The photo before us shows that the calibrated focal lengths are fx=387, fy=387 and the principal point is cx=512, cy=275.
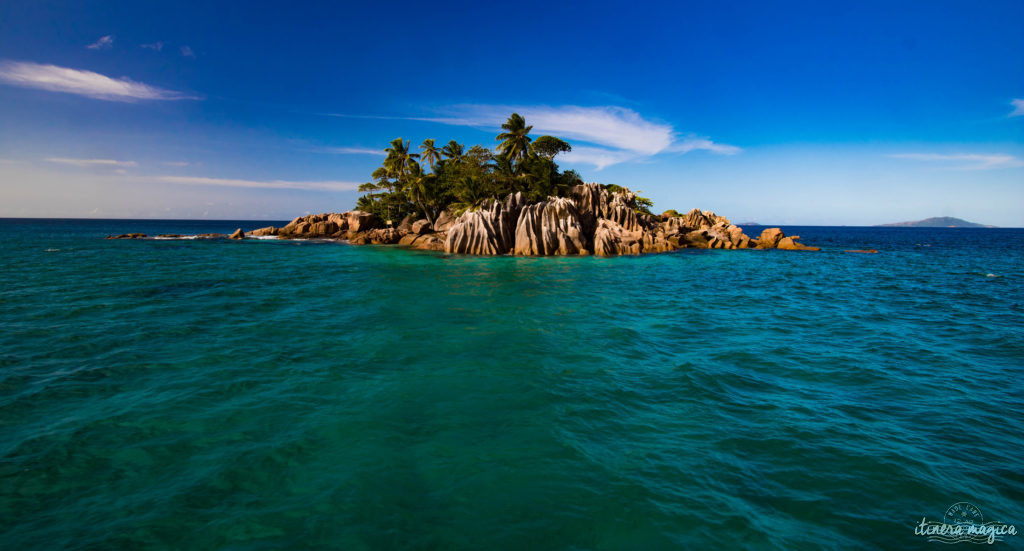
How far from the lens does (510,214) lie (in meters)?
46.8

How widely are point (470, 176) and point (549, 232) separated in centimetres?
1439

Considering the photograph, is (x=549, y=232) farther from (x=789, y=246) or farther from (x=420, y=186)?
(x=789, y=246)

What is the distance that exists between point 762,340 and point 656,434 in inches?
320

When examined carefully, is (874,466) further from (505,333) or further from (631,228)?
(631,228)

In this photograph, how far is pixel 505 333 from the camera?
13.5 m

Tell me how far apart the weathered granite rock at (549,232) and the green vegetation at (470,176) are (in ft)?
14.8

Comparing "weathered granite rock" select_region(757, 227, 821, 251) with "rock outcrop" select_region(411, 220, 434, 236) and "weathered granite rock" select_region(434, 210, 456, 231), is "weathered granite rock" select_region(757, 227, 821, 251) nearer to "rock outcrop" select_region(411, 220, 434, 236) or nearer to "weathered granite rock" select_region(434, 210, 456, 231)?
"weathered granite rock" select_region(434, 210, 456, 231)

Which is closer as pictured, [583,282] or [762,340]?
[762,340]

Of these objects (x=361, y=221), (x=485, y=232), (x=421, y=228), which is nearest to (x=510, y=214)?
(x=485, y=232)

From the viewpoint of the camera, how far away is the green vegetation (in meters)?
50.9

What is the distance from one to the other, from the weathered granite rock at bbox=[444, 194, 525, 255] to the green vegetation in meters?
4.53

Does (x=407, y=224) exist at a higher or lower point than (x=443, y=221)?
lower

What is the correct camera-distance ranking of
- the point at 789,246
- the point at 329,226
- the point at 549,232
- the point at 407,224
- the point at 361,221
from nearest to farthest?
1. the point at 549,232
2. the point at 789,246
3. the point at 407,224
4. the point at 361,221
5. the point at 329,226

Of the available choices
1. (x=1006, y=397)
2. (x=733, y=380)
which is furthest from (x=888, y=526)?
(x=1006, y=397)
